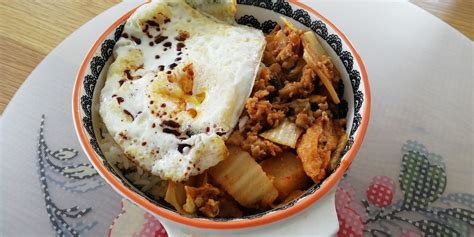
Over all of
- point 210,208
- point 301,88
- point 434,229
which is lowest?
point 434,229

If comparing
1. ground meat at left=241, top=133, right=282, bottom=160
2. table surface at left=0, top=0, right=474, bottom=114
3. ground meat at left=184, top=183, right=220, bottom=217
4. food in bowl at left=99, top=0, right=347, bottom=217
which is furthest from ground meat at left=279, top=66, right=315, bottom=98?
table surface at left=0, top=0, right=474, bottom=114

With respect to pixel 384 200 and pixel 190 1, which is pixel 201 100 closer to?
pixel 190 1

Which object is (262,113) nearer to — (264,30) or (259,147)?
(259,147)

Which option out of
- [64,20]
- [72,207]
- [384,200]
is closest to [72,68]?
[64,20]

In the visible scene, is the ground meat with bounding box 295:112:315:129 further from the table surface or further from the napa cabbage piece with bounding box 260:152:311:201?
the table surface

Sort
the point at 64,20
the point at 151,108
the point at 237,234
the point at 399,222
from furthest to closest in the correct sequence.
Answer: the point at 64,20
the point at 399,222
the point at 151,108
the point at 237,234

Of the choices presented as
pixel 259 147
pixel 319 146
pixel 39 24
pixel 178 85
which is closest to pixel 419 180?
pixel 319 146
